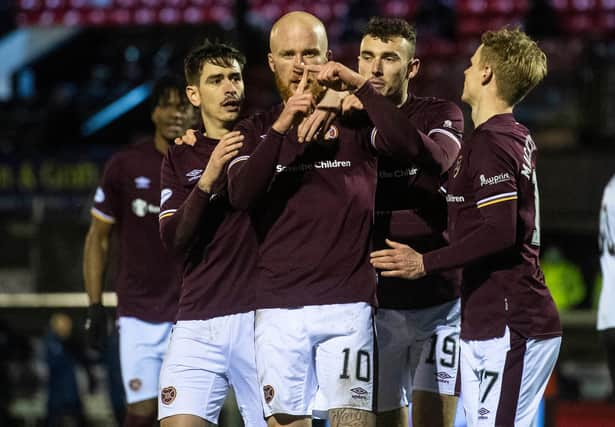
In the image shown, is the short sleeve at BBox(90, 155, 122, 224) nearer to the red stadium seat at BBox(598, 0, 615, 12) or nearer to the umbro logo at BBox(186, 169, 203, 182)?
the umbro logo at BBox(186, 169, 203, 182)

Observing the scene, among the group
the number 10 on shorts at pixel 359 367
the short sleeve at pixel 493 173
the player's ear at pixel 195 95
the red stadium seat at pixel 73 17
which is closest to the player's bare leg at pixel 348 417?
the number 10 on shorts at pixel 359 367

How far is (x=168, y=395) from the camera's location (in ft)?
16.6

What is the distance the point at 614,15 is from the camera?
16.9 metres

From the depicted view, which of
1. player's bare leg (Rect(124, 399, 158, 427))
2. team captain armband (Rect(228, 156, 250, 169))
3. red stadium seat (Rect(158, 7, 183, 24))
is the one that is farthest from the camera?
red stadium seat (Rect(158, 7, 183, 24))

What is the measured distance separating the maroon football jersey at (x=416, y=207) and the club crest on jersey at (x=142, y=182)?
191cm

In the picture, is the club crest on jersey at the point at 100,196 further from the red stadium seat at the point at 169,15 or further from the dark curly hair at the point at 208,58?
the red stadium seat at the point at 169,15

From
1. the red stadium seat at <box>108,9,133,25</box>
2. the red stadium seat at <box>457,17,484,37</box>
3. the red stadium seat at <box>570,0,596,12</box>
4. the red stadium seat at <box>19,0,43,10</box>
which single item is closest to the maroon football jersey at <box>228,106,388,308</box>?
the red stadium seat at <box>457,17,484,37</box>

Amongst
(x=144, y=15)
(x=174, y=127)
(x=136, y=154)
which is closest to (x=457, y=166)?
(x=174, y=127)

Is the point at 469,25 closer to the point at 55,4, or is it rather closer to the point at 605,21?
the point at 605,21

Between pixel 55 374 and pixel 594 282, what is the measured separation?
208 inches

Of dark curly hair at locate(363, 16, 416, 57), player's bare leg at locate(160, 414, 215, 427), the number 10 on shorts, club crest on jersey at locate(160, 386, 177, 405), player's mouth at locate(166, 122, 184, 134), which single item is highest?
dark curly hair at locate(363, 16, 416, 57)

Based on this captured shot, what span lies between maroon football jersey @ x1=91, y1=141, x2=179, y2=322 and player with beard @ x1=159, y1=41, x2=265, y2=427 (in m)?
1.43

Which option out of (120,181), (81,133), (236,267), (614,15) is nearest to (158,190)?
(120,181)

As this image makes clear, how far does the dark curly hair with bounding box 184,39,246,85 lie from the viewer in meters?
5.40
